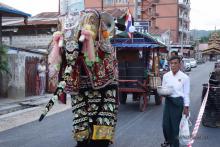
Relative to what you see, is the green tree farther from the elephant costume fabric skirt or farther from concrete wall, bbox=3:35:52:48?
concrete wall, bbox=3:35:52:48

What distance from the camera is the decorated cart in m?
12.8

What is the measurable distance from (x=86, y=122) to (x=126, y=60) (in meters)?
6.85

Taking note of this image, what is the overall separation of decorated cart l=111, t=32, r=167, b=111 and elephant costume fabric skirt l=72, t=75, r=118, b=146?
19.0ft

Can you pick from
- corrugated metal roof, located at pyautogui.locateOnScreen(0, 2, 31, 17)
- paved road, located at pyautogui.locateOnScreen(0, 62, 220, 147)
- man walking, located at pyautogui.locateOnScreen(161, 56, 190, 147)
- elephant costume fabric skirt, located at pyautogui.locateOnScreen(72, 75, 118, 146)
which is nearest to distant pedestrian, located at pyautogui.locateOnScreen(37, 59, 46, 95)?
corrugated metal roof, located at pyautogui.locateOnScreen(0, 2, 31, 17)

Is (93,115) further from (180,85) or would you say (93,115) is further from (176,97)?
(180,85)

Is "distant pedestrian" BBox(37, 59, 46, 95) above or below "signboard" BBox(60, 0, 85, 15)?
below

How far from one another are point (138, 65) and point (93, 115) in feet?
21.7

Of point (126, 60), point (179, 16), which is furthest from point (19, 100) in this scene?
point (179, 16)

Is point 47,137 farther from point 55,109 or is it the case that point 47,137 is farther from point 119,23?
point 55,109

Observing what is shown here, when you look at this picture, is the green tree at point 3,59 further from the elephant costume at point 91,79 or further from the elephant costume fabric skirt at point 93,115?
the elephant costume fabric skirt at point 93,115

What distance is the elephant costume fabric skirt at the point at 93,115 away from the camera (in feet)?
21.9

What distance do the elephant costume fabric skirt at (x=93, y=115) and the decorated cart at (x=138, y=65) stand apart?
5.79m

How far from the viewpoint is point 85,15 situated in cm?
654

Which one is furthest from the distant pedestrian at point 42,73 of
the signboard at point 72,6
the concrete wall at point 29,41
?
the signboard at point 72,6
